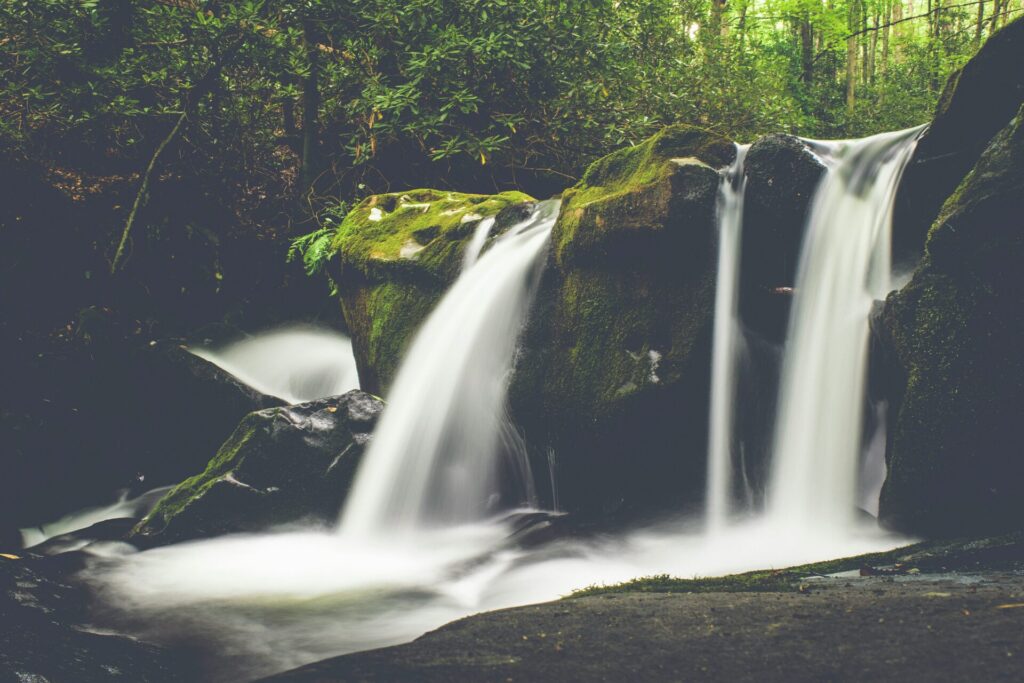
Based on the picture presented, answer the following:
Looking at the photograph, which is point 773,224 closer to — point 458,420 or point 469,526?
point 458,420

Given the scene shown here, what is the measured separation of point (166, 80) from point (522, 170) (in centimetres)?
437

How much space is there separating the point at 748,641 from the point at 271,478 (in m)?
4.25

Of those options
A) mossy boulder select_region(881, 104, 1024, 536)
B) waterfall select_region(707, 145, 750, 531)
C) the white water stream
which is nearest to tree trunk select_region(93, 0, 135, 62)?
the white water stream

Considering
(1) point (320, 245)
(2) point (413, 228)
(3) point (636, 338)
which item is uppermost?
(1) point (320, 245)

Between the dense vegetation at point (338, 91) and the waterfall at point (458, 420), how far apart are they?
3.48m

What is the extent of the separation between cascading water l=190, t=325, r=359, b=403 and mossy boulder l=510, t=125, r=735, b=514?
372 centimetres

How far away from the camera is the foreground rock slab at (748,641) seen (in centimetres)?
188

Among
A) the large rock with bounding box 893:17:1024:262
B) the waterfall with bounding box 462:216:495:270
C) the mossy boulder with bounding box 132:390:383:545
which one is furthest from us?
the waterfall with bounding box 462:216:495:270

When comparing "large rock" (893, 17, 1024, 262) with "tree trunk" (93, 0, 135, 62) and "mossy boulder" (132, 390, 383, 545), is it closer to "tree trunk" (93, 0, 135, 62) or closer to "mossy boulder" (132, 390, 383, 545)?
"mossy boulder" (132, 390, 383, 545)

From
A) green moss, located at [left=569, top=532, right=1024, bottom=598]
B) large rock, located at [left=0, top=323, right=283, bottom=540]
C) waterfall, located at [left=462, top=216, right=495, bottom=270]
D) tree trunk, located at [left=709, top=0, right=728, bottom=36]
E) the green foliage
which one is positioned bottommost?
green moss, located at [left=569, top=532, right=1024, bottom=598]

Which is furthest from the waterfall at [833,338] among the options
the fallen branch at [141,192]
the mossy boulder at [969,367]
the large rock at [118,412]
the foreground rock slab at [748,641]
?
the fallen branch at [141,192]

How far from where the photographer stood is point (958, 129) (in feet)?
16.1

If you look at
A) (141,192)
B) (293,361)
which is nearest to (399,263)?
(293,361)

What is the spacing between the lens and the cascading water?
8961 mm
